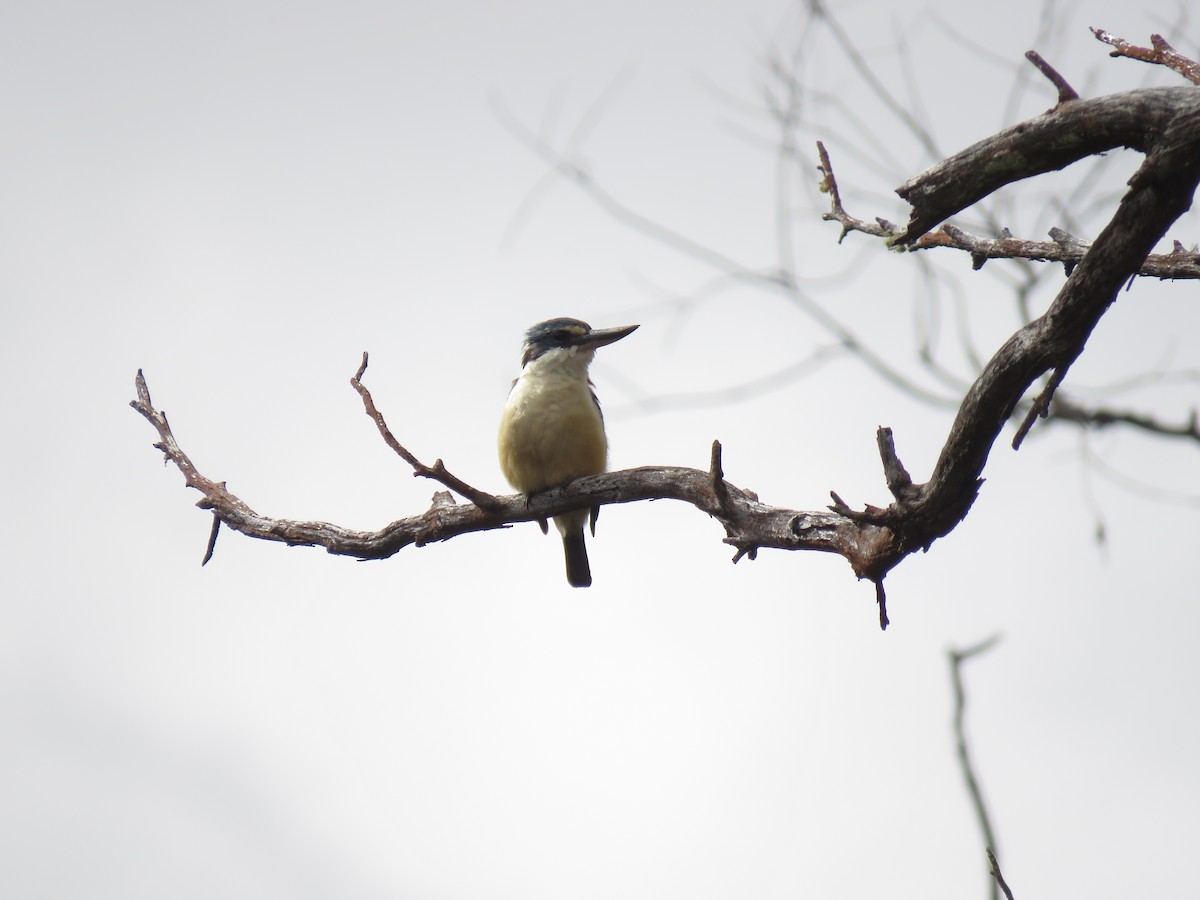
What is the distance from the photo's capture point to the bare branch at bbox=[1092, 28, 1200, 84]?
11.2 ft

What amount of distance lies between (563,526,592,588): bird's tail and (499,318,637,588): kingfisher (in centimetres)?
16

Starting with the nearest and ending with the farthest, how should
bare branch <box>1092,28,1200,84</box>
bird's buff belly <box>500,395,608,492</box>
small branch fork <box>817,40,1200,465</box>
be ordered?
small branch fork <box>817,40,1200,465</box>
bare branch <box>1092,28,1200,84</box>
bird's buff belly <box>500,395,608,492</box>

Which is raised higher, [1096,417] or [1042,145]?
[1096,417]

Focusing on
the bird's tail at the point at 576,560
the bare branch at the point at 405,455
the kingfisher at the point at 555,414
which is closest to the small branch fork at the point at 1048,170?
the bare branch at the point at 405,455

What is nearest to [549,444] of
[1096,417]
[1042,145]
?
[1042,145]

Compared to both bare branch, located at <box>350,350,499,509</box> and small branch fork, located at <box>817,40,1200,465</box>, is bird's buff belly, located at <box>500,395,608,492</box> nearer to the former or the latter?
bare branch, located at <box>350,350,499,509</box>

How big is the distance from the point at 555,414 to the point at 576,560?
1509 millimetres

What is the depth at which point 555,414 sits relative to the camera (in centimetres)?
564

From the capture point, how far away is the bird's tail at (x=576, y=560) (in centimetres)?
684

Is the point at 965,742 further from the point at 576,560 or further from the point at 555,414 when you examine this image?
the point at 576,560

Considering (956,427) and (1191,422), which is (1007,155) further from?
(1191,422)

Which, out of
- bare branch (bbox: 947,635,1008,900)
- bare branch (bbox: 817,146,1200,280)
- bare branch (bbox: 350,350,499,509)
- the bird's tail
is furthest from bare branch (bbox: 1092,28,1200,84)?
the bird's tail

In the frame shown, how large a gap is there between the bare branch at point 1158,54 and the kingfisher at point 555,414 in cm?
264

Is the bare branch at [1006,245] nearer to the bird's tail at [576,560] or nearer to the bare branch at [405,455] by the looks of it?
the bare branch at [405,455]
